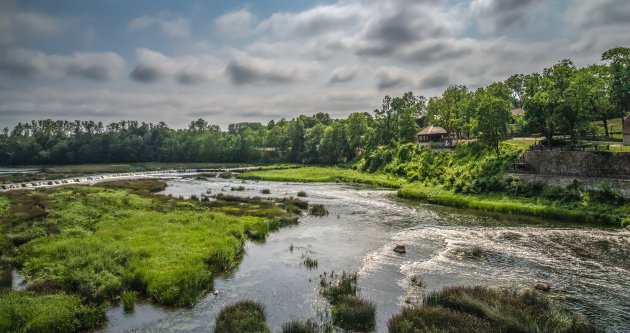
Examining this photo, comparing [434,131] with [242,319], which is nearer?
[242,319]

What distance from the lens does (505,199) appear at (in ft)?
191

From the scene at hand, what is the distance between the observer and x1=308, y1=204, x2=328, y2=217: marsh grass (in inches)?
2197

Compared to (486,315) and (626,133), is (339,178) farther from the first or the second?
(486,315)

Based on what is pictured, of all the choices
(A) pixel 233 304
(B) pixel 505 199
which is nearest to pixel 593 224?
(B) pixel 505 199

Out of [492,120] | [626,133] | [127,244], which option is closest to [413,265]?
[127,244]

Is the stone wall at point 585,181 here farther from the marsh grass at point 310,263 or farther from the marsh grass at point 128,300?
the marsh grass at point 128,300

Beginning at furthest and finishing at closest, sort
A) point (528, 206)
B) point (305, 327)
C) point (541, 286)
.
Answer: point (528, 206) → point (541, 286) → point (305, 327)

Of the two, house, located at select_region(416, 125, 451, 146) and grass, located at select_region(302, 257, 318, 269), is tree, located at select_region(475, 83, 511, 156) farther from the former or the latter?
grass, located at select_region(302, 257, 318, 269)

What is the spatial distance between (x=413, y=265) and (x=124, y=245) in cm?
2427

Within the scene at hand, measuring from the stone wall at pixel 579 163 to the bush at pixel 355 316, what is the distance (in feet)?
147

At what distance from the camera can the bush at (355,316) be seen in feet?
70.3

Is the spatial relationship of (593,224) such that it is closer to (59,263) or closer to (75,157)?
(59,263)

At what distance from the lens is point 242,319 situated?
21.4 meters

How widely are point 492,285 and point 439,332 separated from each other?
394 inches
